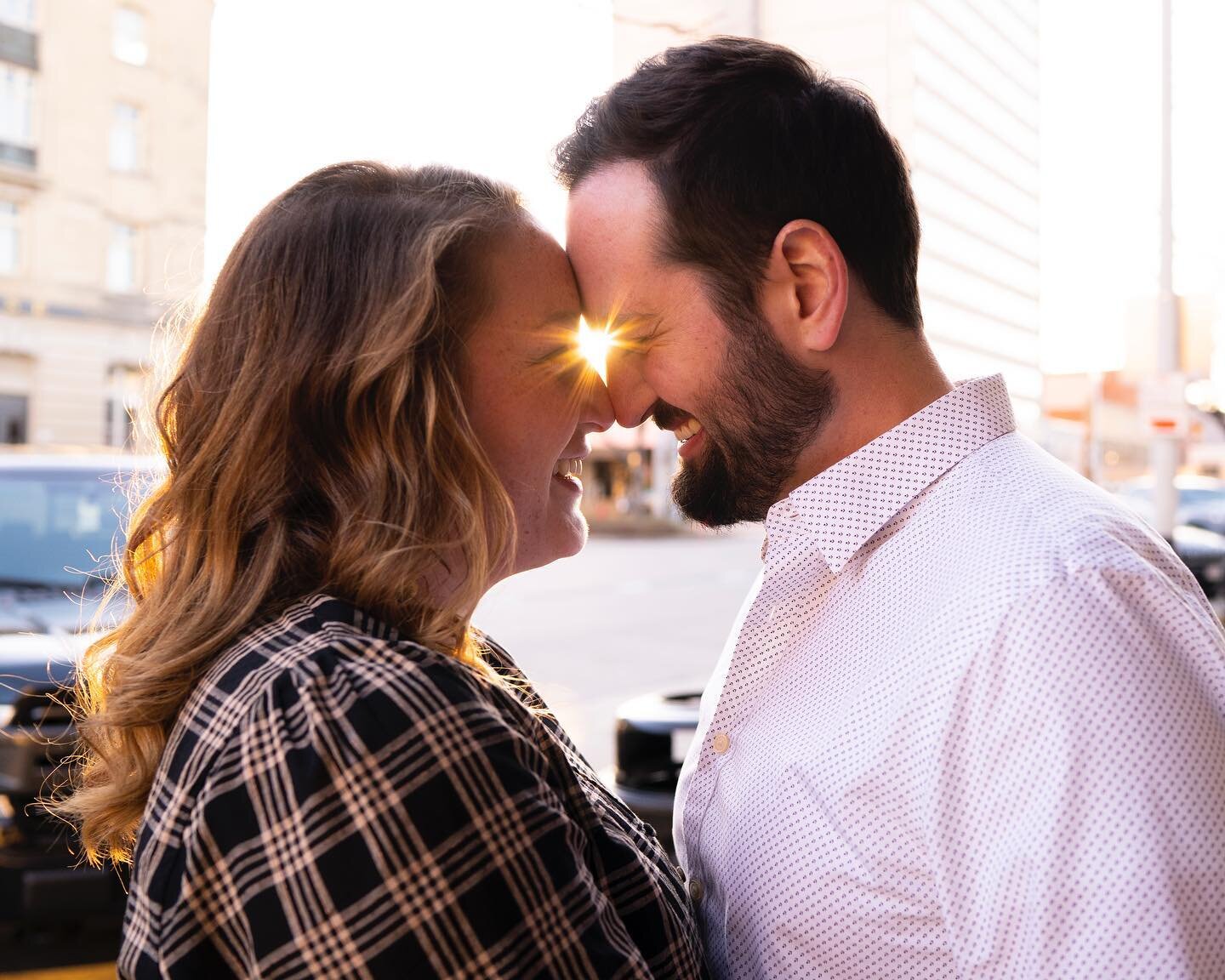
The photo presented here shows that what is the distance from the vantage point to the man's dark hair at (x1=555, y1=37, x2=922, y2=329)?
1.68 metres

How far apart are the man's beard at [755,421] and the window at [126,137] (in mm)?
18862

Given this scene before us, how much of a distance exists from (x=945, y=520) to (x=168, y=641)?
99 centimetres

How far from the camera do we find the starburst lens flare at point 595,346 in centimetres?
176

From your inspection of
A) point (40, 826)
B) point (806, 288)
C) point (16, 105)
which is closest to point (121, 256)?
point (16, 105)

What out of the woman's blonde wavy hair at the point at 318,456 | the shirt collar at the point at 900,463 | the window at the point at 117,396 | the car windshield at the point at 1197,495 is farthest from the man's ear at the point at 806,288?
the window at the point at 117,396

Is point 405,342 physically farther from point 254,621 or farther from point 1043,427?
point 1043,427

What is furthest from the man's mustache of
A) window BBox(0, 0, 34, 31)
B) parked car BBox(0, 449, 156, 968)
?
window BBox(0, 0, 34, 31)

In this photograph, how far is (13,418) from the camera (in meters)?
20.2

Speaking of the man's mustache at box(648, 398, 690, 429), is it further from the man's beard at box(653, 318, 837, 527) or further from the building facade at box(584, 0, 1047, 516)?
the building facade at box(584, 0, 1047, 516)

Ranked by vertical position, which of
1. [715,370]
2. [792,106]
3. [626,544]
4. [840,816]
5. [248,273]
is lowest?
[626,544]

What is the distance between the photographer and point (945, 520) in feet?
4.73

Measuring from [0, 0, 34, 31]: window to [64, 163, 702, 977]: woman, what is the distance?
18558mm

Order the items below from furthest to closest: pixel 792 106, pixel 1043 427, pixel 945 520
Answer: pixel 1043 427 → pixel 792 106 → pixel 945 520

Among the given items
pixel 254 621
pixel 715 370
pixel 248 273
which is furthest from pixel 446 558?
pixel 715 370
